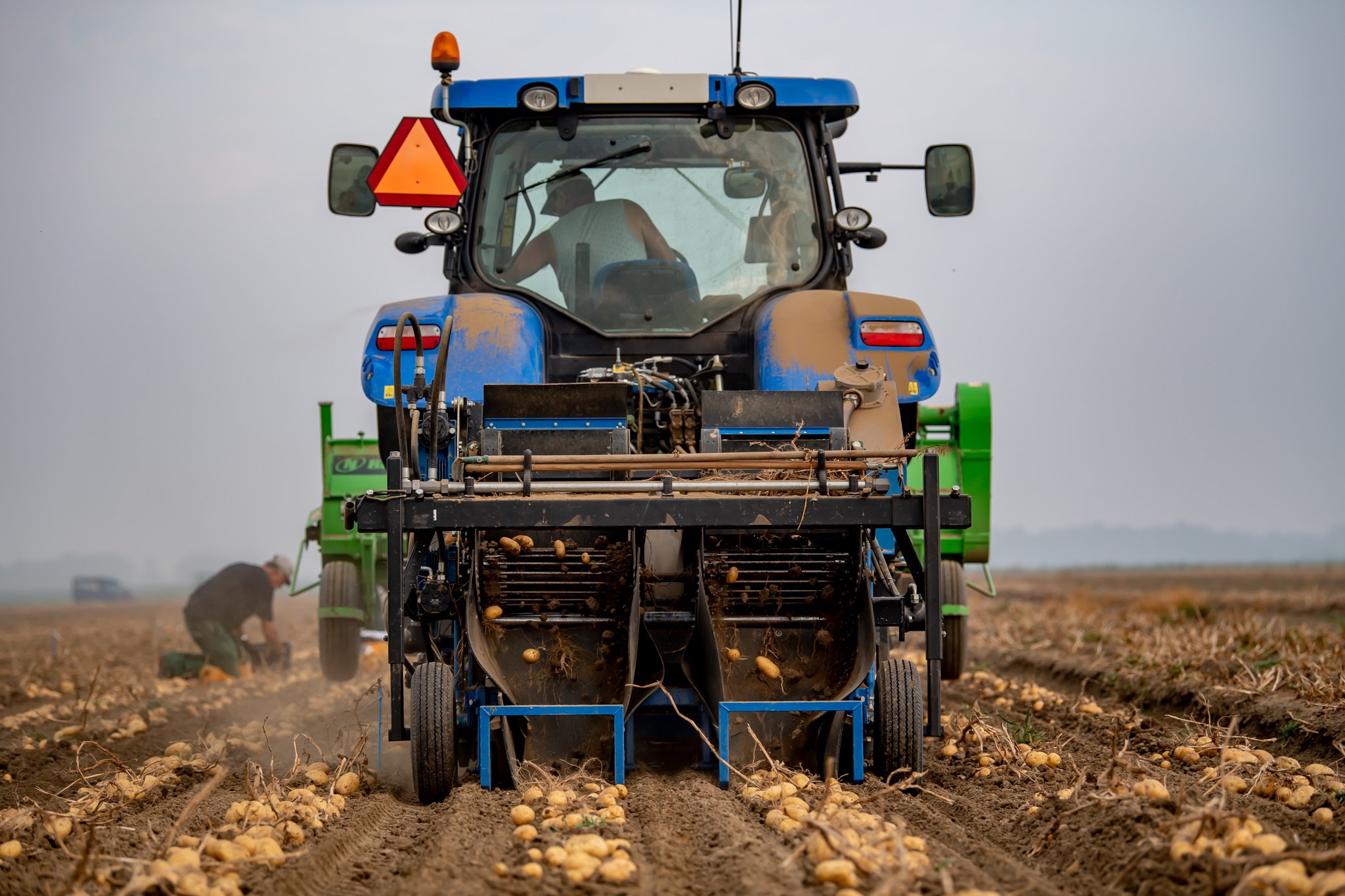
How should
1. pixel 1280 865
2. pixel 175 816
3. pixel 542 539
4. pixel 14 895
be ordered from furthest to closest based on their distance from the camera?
pixel 542 539, pixel 175 816, pixel 14 895, pixel 1280 865

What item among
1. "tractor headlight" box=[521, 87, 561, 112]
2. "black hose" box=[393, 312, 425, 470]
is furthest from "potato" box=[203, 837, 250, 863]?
"tractor headlight" box=[521, 87, 561, 112]

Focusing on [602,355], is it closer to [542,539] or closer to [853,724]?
[542,539]

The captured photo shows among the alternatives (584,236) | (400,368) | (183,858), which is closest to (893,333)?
(584,236)

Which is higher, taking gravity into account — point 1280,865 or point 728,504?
point 728,504

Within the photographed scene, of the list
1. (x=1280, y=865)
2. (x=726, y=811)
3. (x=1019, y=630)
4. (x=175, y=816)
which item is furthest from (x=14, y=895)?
(x=1019, y=630)

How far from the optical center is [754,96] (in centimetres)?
Answer: 643

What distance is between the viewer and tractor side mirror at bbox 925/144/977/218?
6.54m

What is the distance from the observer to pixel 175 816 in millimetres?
4535

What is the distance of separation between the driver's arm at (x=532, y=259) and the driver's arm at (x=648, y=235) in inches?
16.0

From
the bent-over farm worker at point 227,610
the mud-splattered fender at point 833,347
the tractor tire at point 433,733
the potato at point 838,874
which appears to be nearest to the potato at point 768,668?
the tractor tire at point 433,733

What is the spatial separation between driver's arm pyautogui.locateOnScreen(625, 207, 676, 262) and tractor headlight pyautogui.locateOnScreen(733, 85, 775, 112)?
737 millimetres

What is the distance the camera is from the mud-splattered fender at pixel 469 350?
5.59 m

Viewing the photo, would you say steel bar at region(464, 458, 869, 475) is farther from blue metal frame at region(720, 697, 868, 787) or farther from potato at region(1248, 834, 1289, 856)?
potato at region(1248, 834, 1289, 856)

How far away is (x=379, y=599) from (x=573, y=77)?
3.99 metres
